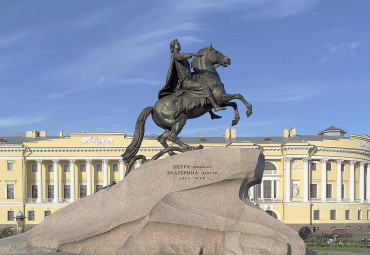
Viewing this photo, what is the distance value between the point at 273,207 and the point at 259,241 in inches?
2012

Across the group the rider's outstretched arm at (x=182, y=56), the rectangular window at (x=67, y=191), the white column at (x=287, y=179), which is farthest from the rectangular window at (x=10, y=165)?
the rider's outstretched arm at (x=182, y=56)

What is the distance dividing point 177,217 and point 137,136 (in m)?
2.74

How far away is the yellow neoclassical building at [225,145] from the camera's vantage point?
59.9m

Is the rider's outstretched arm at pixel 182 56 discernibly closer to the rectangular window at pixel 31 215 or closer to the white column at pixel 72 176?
the white column at pixel 72 176

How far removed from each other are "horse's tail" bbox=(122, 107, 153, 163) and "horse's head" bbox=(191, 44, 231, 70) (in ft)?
5.34

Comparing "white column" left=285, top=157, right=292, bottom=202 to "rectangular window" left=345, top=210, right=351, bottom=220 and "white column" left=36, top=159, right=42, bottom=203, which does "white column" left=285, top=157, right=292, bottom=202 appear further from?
"white column" left=36, top=159, right=42, bottom=203

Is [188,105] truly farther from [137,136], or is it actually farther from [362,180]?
[362,180]

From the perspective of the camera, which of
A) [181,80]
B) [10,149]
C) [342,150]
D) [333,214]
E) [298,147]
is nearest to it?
[181,80]

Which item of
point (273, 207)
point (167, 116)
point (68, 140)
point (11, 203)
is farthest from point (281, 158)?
point (167, 116)

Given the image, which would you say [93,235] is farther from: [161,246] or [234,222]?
[234,222]

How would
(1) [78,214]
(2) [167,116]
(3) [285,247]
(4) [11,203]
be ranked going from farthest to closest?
(4) [11,203] < (2) [167,116] < (1) [78,214] < (3) [285,247]

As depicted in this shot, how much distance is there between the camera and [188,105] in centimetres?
1217

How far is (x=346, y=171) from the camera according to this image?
2537 inches

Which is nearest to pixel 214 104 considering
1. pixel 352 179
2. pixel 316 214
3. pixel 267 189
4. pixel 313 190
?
pixel 316 214
